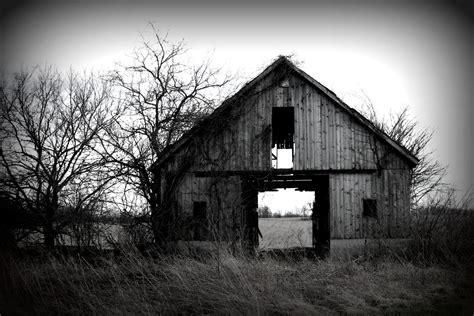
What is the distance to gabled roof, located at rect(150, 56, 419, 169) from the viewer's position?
12289 mm

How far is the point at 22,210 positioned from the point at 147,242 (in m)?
4.36

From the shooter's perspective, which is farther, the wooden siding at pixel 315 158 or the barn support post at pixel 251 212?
the barn support post at pixel 251 212

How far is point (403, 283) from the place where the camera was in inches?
297

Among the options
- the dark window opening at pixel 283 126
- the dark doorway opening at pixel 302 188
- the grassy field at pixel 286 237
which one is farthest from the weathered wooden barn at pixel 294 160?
the grassy field at pixel 286 237

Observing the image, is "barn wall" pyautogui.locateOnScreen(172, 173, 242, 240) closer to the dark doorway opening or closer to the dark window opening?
the dark doorway opening

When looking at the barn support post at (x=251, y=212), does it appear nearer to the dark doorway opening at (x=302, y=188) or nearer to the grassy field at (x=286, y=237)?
the dark doorway opening at (x=302, y=188)

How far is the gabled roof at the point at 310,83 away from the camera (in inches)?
484

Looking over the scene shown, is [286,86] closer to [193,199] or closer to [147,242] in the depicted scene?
[193,199]

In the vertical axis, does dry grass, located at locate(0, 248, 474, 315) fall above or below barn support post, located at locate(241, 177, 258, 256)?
below

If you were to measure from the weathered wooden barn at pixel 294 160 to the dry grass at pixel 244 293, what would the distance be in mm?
4203

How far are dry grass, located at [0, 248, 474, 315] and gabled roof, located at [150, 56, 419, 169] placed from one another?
5041 mm

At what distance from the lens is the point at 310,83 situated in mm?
12734

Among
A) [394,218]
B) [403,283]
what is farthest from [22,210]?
[394,218]

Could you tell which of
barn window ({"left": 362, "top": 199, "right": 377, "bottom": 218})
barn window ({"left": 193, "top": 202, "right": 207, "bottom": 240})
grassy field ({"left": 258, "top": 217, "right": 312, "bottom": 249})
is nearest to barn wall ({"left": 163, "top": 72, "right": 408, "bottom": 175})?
barn window ({"left": 362, "top": 199, "right": 377, "bottom": 218})
